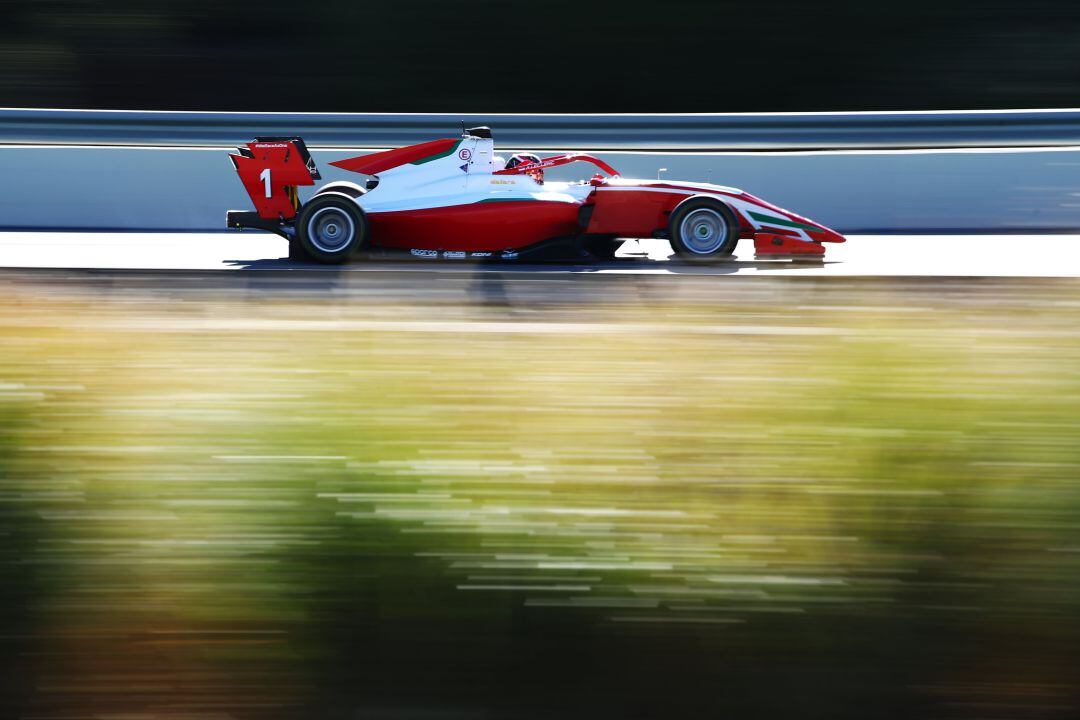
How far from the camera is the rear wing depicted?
31.6 feet

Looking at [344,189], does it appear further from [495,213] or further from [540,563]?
[540,563]

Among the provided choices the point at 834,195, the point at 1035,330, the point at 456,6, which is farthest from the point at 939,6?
the point at 1035,330

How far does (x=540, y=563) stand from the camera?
7.50 ft

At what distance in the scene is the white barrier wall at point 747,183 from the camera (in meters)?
11.5

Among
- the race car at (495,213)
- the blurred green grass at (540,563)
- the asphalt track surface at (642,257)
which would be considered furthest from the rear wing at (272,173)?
the blurred green grass at (540,563)

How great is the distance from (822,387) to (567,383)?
65cm

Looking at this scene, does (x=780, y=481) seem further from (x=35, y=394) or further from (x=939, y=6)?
(x=939, y=6)

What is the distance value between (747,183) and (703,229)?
302 cm

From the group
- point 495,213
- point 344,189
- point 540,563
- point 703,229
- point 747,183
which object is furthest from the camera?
point 747,183

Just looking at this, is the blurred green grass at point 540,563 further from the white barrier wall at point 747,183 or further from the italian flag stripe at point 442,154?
the white barrier wall at point 747,183

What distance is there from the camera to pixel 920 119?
12297 mm

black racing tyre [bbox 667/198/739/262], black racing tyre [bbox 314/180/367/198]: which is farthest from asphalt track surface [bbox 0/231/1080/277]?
black racing tyre [bbox 314/180/367/198]

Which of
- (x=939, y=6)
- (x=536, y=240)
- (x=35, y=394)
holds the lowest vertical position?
(x=35, y=394)

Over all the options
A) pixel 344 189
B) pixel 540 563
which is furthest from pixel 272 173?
pixel 540 563
